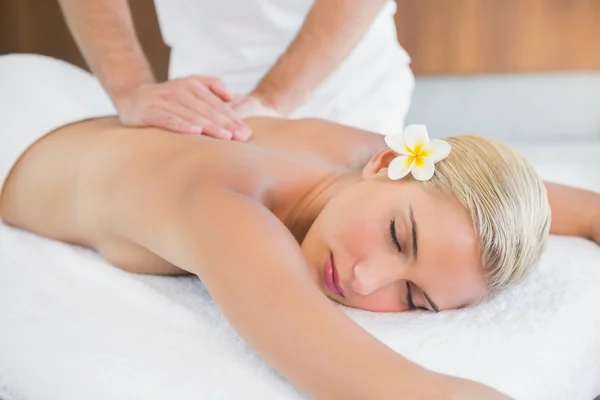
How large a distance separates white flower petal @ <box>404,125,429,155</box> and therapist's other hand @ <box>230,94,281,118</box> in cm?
48

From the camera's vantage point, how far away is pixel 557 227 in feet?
4.55

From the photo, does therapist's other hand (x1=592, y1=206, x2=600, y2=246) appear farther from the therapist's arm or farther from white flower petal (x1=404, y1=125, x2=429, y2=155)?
the therapist's arm

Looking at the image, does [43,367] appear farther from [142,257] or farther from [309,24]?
[309,24]

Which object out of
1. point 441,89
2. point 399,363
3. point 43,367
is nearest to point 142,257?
point 43,367

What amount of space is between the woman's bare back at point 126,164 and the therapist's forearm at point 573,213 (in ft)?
1.18

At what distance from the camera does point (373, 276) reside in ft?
3.29

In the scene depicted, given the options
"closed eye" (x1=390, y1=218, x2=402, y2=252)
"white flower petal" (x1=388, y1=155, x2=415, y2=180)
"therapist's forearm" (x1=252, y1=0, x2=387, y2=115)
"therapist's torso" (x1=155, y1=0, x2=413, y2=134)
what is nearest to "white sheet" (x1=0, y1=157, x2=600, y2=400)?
"closed eye" (x1=390, y1=218, x2=402, y2=252)

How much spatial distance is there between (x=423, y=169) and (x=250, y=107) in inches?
22.3

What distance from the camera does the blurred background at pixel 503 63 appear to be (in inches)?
97.0

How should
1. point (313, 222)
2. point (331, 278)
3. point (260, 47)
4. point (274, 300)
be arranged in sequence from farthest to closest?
point (260, 47) → point (313, 222) → point (331, 278) → point (274, 300)

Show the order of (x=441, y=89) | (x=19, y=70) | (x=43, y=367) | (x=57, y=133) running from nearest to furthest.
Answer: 1. (x=43, y=367)
2. (x=57, y=133)
3. (x=19, y=70)
4. (x=441, y=89)

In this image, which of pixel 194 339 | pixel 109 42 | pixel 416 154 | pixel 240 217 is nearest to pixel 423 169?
pixel 416 154

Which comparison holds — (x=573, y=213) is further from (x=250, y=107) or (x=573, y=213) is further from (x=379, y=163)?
(x=250, y=107)

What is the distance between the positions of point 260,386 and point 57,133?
88 cm
